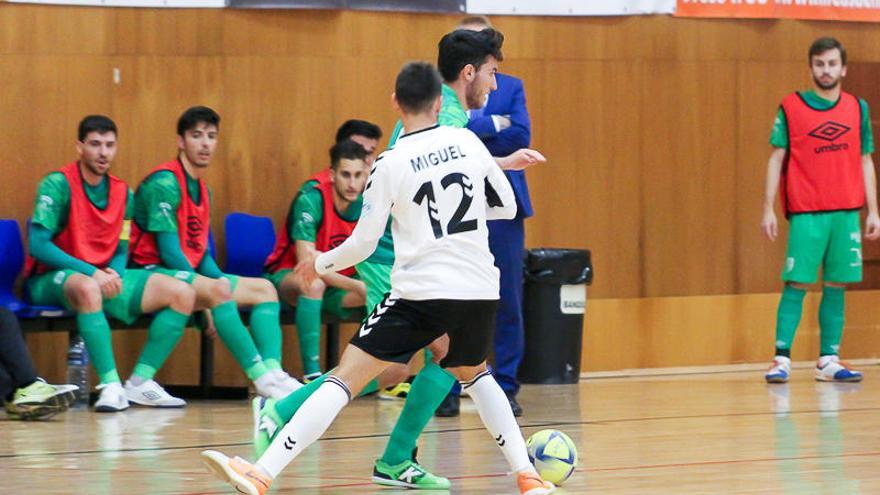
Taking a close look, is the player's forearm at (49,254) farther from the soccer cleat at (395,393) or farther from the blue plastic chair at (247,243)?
the soccer cleat at (395,393)

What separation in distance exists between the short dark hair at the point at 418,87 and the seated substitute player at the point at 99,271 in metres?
3.48

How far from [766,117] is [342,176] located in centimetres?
362

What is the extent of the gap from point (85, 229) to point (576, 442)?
3.09 m

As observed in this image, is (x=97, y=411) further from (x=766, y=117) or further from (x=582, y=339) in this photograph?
(x=766, y=117)

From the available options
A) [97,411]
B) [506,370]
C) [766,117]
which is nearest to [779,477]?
[506,370]

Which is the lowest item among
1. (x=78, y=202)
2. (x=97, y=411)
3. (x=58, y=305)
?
(x=97, y=411)

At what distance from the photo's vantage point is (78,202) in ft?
29.0

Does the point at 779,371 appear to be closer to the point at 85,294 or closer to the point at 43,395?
the point at 85,294

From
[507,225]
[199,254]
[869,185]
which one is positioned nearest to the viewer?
[507,225]

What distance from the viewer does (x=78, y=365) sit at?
900 cm

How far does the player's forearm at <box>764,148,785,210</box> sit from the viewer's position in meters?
10.4

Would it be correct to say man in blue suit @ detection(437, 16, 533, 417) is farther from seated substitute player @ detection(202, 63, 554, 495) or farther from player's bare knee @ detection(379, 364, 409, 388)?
seated substitute player @ detection(202, 63, 554, 495)

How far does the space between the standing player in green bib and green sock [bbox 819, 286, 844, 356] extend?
0.04 metres

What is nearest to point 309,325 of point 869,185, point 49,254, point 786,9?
point 49,254
